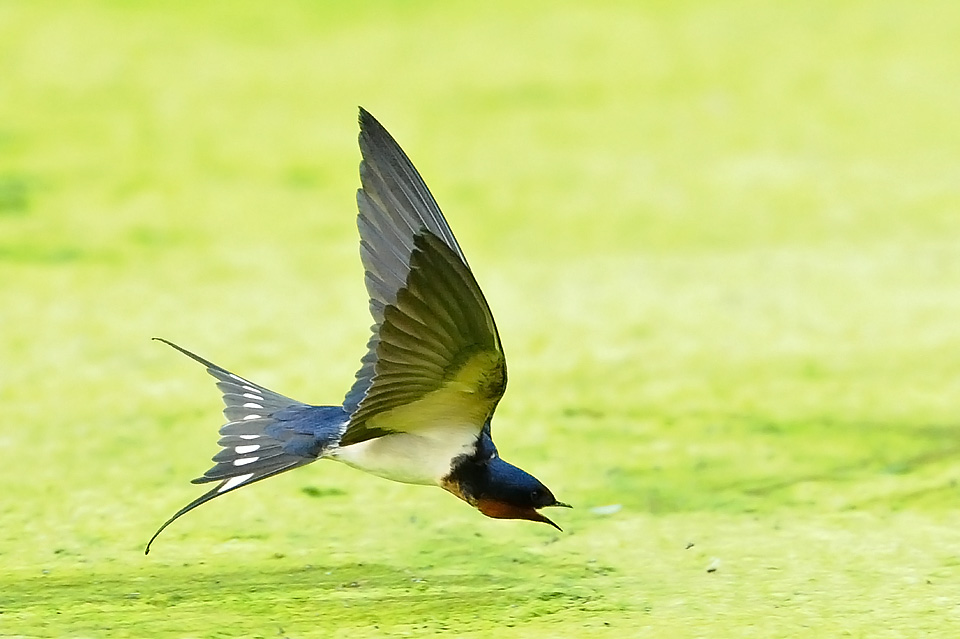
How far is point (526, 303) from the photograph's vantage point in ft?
16.1

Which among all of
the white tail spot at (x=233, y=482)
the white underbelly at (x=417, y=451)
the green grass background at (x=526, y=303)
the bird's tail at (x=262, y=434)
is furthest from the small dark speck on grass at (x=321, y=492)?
the white tail spot at (x=233, y=482)

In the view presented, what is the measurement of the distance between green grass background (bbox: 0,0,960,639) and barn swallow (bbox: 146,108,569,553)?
0.24 m

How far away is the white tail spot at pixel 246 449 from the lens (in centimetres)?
233

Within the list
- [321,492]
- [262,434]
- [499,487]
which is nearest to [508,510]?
[499,487]

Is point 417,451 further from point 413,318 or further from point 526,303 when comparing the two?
point 526,303

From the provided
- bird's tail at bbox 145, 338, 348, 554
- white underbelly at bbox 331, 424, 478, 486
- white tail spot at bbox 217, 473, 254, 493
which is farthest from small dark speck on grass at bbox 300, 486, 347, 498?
white tail spot at bbox 217, 473, 254, 493

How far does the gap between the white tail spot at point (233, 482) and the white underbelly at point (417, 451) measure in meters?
0.18

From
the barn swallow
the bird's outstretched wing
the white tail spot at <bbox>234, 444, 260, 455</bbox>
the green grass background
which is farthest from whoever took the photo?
the green grass background

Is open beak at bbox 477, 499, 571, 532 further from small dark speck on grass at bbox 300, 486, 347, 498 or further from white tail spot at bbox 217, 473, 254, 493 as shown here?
small dark speck on grass at bbox 300, 486, 347, 498

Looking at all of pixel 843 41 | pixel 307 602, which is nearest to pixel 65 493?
pixel 307 602

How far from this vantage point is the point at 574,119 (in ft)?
22.0

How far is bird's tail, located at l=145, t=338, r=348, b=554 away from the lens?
2.26m

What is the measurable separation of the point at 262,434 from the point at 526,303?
2.57 meters

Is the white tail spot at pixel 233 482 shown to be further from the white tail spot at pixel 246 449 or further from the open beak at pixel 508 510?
the open beak at pixel 508 510
